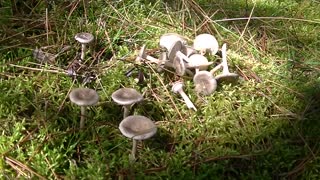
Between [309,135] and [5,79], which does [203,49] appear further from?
[5,79]

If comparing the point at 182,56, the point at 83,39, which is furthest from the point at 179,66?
the point at 83,39

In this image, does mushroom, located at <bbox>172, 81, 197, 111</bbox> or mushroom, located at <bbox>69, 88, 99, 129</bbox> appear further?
mushroom, located at <bbox>172, 81, 197, 111</bbox>

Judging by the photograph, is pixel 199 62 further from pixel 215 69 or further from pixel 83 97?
pixel 83 97

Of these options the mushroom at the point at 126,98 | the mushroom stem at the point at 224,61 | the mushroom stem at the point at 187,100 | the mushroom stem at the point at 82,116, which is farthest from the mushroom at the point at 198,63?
the mushroom stem at the point at 82,116

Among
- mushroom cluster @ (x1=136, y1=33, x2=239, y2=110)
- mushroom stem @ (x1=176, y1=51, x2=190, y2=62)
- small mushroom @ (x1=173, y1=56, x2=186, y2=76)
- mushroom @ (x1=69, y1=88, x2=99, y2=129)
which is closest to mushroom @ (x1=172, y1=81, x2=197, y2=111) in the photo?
mushroom cluster @ (x1=136, y1=33, x2=239, y2=110)

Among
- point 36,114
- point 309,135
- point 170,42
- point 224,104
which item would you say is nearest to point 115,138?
point 36,114

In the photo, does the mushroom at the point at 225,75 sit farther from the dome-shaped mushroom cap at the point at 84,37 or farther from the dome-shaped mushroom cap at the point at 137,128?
the dome-shaped mushroom cap at the point at 84,37

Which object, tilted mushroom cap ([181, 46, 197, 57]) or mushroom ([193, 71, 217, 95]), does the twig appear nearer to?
mushroom ([193, 71, 217, 95])
